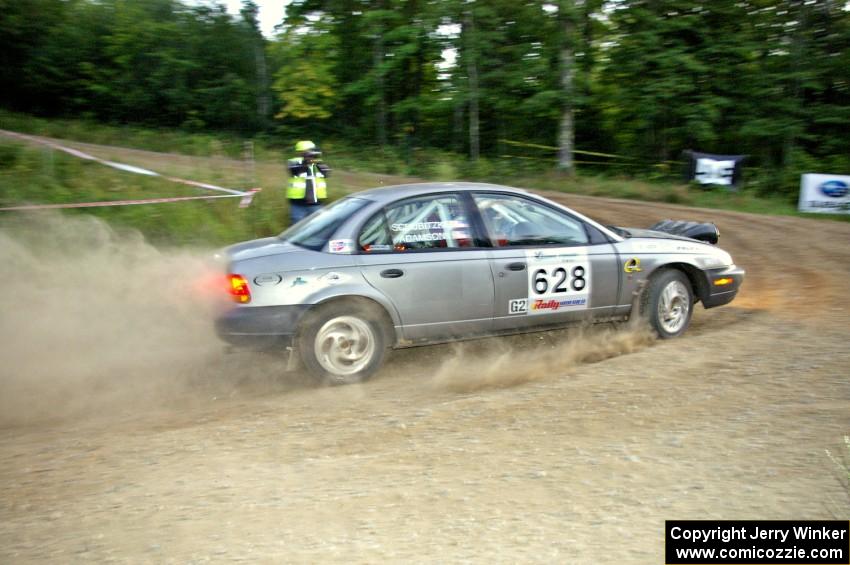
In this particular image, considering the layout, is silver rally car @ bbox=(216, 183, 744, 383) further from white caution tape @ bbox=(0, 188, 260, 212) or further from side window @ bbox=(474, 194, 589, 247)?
white caution tape @ bbox=(0, 188, 260, 212)

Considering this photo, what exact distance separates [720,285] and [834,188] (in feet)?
45.0

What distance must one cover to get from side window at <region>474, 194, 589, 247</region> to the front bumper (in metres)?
1.79

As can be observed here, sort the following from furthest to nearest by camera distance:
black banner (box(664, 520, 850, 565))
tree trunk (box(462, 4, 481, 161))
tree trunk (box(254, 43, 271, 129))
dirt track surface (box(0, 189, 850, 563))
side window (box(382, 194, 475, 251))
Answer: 1. tree trunk (box(254, 43, 271, 129))
2. tree trunk (box(462, 4, 481, 161))
3. side window (box(382, 194, 475, 251))
4. dirt track surface (box(0, 189, 850, 563))
5. black banner (box(664, 520, 850, 565))

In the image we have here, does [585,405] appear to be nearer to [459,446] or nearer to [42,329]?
[459,446]

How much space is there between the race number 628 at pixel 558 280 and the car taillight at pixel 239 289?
2418 millimetres

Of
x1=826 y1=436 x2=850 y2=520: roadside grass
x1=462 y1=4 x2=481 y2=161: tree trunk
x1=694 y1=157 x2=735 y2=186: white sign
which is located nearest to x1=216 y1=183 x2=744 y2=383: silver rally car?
x1=826 y1=436 x2=850 y2=520: roadside grass

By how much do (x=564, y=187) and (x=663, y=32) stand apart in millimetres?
8012

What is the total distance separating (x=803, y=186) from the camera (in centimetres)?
1945

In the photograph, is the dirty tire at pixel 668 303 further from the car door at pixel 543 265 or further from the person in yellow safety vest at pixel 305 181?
the person in yellow safety vest at pixel 305 181

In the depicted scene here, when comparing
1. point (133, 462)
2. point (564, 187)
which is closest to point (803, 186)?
point (564, 187)

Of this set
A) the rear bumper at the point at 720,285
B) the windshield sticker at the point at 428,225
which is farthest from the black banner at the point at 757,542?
the rear bumper at the point at 720,285

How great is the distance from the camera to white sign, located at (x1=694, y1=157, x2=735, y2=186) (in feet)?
72.2

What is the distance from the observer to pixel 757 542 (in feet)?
11.5

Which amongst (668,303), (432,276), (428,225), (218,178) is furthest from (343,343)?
(218,178)
